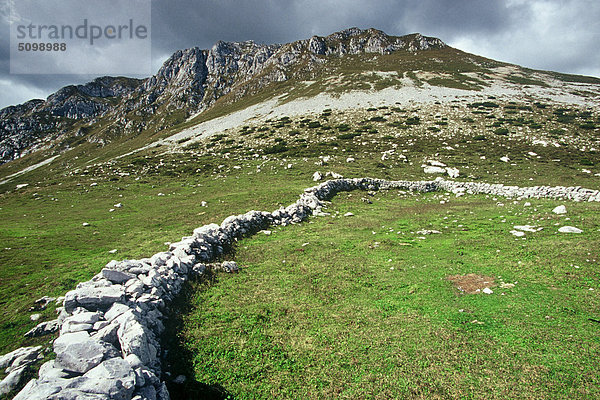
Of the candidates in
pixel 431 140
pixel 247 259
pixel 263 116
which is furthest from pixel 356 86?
pixel 247 259

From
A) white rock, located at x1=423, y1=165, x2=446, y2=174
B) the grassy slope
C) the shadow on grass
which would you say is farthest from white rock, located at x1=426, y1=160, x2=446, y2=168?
the shadow on grass

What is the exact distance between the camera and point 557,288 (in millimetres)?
8586

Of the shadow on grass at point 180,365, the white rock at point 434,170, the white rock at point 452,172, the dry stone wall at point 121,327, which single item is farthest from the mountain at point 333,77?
the shadow on grass at point 180,365

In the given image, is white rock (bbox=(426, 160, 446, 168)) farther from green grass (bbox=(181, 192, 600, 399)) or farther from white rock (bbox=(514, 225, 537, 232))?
white rock (bbox=(514, 225, 537, 232))

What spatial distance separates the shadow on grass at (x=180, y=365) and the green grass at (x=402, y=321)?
0.57ft

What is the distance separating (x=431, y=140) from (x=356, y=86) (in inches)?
2118

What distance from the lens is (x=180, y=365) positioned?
642 cm

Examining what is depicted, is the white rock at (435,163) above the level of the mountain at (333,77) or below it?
below

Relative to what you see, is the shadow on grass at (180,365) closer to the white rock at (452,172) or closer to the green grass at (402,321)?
the green grass at (402,321)

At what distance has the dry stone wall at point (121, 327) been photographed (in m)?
4.37

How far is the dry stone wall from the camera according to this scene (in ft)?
14.3

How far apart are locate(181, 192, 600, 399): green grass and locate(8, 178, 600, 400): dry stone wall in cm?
112

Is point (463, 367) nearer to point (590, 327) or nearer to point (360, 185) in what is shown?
point (590, 327)

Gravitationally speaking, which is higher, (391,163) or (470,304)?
(391,163)
